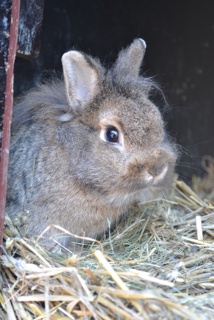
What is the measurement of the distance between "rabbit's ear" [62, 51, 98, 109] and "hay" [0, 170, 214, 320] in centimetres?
89

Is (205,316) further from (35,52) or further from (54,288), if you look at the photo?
(35,52)

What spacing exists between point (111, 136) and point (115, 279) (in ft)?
3.41

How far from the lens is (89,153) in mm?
3979

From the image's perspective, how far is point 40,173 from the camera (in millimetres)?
4156

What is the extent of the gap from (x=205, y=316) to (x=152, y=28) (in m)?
3.75

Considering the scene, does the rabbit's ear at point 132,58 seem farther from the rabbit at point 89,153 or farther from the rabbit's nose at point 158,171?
the rabbit's nose at point 158,171

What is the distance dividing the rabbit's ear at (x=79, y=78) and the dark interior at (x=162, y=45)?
1.83 m

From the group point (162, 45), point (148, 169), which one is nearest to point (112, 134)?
point (148, 169)

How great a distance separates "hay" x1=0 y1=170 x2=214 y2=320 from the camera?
307cm

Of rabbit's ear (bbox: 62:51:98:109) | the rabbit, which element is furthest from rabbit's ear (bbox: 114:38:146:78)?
rabbit's ear (bbox: 62:51:98:109)

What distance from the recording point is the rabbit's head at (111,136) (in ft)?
12.7

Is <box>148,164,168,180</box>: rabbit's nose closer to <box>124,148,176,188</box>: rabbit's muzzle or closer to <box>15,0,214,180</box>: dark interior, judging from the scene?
<box>124,148,176,188</box>: rabbit's muzzle

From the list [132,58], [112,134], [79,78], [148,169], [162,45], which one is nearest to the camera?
[148,169]

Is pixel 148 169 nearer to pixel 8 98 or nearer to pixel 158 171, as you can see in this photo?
pixel 158 171
